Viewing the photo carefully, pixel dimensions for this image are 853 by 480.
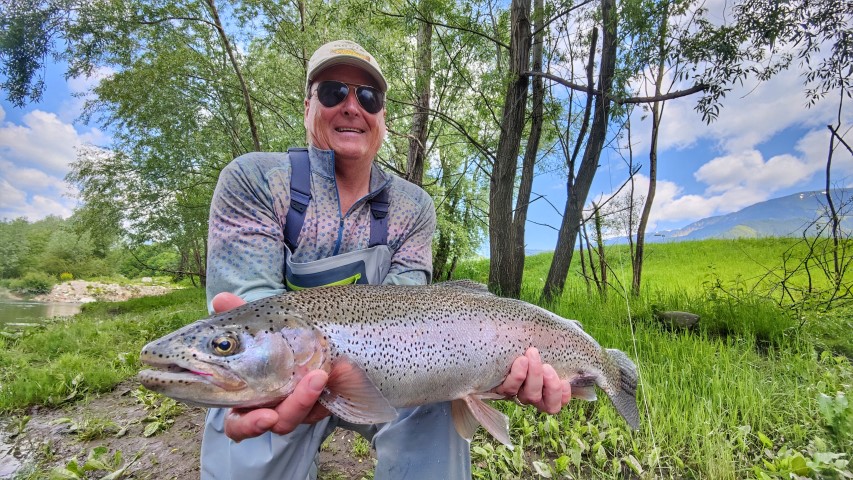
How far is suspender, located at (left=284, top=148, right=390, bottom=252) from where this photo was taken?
2.48 metres

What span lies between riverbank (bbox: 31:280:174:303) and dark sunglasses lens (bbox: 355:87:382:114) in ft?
110

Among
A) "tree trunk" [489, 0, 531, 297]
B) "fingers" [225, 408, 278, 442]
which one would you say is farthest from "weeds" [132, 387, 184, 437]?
"tree trunk" [489, 0, 531, 297]

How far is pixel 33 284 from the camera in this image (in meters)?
30.1

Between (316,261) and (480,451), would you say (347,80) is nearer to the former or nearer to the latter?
(316,261)

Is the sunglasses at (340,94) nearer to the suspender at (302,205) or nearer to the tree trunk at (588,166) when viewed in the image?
the suspender at (302,205)

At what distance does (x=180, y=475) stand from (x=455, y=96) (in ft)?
27.4

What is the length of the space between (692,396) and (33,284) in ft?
138

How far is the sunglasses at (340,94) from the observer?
282cm

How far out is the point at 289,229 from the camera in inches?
97.5

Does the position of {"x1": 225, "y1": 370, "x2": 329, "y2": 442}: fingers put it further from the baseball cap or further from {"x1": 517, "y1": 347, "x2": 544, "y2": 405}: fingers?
the baseball cap

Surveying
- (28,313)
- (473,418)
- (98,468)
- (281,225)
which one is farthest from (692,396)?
(28,313)

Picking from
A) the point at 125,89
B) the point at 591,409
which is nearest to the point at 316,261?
the point at 591,409

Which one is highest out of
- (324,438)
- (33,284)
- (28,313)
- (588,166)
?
(588,166)

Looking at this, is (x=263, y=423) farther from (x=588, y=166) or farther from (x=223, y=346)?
(x=588, y=166)
